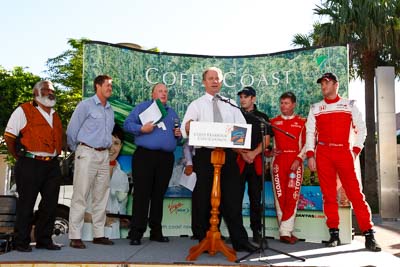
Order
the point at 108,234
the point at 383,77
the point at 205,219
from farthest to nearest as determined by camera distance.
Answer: the point at 383,77 → the point at 108,234 → the point at 205,219

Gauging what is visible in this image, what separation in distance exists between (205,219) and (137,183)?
935mm

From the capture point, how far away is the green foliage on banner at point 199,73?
550cm

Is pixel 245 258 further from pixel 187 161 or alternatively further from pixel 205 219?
pixel 187 161

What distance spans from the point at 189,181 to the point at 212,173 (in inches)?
51.1

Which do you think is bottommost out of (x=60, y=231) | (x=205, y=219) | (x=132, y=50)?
(x=60, y=231)

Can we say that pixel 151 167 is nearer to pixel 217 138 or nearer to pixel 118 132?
pixel 118 132

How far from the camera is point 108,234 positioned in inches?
206

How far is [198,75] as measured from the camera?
5.86m

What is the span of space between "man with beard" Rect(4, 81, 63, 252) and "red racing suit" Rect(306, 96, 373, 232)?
9.25ft

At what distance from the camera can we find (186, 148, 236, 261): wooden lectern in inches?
149

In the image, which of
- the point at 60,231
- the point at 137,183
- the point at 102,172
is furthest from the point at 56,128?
the point at 60,231

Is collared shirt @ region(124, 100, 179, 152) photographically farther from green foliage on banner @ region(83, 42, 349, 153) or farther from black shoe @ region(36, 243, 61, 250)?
black shoe @ region(36, 243, 61, 250)

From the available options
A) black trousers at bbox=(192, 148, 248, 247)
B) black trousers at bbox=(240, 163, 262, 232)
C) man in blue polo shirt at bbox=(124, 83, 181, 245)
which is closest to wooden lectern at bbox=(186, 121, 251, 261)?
black trousers at bbox=(192, 148, 248, 247)

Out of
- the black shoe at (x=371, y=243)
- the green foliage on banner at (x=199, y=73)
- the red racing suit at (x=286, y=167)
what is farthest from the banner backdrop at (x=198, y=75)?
the black shoe at (x=371, y=243)
